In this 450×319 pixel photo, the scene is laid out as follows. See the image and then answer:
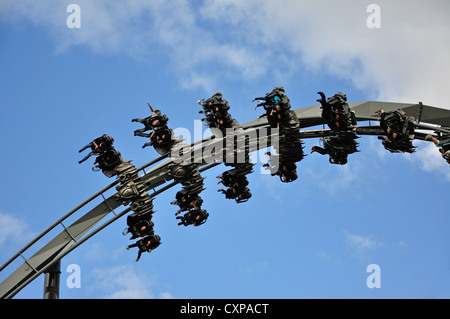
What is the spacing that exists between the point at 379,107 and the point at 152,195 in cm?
938

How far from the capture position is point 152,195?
30.5 m

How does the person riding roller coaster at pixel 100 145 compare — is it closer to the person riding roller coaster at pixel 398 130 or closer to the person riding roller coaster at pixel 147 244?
the person riding roller coaster at pixel 147 244

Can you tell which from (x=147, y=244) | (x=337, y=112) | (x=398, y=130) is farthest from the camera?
(x=147, y=244)

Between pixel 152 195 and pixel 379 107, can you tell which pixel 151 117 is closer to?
pixel 152 195

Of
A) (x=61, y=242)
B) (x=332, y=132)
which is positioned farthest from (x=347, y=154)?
(x=61, y=242)

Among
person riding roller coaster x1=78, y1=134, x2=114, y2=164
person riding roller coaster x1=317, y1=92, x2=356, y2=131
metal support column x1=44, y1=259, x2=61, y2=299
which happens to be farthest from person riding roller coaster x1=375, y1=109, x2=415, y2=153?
metal support column x1=44, y1=259, x2=61, y2=299

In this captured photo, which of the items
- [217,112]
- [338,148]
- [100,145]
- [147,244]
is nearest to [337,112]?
[338,148]

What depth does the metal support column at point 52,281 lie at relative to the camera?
104ft

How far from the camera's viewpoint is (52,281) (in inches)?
1248

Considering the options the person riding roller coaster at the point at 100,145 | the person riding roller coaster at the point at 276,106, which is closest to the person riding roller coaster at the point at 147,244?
the person riding roller coaster at the point at 100,145

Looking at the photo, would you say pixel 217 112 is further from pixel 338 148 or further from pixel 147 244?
pixel 147 244
